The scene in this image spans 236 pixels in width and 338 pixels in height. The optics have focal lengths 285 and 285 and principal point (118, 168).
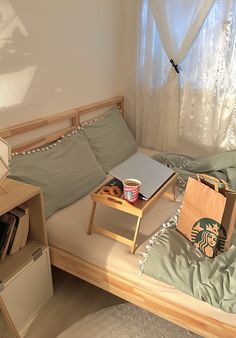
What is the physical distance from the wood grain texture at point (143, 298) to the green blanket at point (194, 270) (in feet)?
0.29

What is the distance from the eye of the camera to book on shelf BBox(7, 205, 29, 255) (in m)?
1.37

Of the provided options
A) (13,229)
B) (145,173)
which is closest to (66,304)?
(13,229)

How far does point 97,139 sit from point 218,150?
3.35 ft

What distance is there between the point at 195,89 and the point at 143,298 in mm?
1665

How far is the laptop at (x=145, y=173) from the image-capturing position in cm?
143

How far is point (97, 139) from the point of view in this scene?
2.12m

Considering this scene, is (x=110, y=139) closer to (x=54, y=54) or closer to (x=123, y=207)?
(x=54, y=54)

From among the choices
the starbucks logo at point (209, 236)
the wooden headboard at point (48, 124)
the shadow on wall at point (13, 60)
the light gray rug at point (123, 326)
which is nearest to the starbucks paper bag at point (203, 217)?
the starbucks logo at point (209, 236)

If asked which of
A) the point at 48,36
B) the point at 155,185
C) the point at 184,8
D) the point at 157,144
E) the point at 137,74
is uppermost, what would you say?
the point at 184,8

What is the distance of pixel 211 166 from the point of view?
2002mm

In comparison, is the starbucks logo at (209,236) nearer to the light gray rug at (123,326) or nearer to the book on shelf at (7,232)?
the light gray rug at (123,326)

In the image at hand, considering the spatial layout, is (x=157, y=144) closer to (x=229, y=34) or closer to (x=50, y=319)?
(x=229, y=34)

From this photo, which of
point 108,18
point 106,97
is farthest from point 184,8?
point 106,97

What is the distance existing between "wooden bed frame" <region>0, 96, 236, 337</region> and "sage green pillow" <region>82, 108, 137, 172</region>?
0.40 m
